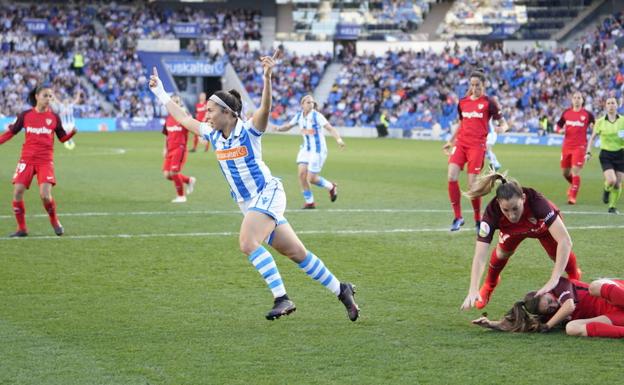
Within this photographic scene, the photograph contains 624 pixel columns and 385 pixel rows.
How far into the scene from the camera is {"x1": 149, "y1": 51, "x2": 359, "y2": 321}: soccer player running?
8.49m

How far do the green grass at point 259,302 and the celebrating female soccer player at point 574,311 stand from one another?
134 millimetres

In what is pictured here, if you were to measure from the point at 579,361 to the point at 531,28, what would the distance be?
6004cm

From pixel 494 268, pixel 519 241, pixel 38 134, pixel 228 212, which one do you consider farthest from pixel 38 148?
pixel 519 241

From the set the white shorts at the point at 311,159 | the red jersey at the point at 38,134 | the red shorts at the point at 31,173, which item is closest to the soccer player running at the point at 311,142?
the white shorts at the point at 311,159

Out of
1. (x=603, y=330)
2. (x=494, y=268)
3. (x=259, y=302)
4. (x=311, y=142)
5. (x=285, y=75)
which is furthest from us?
(x=285, y=75)

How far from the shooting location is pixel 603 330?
7.85 meters

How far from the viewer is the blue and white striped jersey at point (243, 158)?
866 cm

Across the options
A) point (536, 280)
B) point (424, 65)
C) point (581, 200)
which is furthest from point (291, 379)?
point (424, 65)

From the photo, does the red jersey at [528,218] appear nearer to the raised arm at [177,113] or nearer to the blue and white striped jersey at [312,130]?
the raised arm at [177,113]

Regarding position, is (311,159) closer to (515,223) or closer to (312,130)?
(312,130)

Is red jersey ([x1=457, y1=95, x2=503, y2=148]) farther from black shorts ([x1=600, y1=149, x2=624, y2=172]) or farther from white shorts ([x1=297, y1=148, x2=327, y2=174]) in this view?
white shorts ([x1=297, y1=148, x2=327, y2=174])

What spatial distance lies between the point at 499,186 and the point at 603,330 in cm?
148

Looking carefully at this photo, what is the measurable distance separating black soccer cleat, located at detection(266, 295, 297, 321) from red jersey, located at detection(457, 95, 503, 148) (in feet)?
25.2

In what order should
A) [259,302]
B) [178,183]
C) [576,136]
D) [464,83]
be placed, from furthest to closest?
[464,83]
[178,183]
[576,136]
[259,302]
